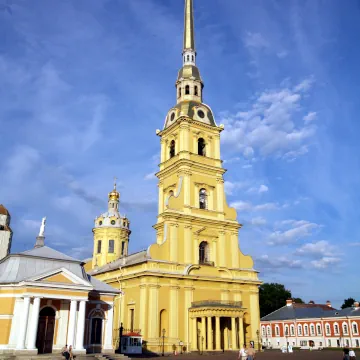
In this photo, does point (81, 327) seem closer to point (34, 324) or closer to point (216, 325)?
point (34, 324)

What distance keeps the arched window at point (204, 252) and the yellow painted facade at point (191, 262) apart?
104 mm

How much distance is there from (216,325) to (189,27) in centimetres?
3916

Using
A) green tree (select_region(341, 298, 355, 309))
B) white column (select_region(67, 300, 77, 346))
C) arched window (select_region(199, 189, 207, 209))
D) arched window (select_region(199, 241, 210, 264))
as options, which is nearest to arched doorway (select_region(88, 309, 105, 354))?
white column (select_region(67, 300, 77, 346))

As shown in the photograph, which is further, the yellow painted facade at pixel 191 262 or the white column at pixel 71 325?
the yellow painted facade at pixel 191 262

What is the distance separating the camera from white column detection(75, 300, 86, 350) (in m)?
25.0

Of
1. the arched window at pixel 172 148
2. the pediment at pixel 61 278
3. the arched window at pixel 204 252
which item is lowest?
the pediment at pixel 61 278

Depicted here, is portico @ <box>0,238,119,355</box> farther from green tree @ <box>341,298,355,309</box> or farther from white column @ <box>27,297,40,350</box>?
green tree @ <box>341,298,355,309</box>

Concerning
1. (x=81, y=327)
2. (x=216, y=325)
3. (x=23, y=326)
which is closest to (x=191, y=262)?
(x=216, y=325)

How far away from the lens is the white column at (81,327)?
81.9 ft

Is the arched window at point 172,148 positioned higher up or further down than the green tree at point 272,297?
higher up

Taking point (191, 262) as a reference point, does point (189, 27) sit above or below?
above

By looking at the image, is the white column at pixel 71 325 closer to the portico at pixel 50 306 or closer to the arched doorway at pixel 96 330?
the portico at pixel 50 306

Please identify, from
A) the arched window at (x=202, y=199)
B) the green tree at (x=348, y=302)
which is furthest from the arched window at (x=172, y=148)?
the green tree at (x=348, y=302)

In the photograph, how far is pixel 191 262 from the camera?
39.9m
